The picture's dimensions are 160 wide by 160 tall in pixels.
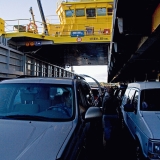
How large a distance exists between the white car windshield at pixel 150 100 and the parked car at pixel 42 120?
2.37 metres

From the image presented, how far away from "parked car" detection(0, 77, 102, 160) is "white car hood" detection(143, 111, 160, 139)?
1219 mm

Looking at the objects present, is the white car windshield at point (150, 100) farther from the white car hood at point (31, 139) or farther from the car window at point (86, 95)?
the white car hood at point (31, 139)

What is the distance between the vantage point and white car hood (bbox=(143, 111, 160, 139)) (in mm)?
4503

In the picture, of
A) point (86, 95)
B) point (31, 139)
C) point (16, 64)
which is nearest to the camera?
point (31, 139)

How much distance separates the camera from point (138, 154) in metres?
5.32

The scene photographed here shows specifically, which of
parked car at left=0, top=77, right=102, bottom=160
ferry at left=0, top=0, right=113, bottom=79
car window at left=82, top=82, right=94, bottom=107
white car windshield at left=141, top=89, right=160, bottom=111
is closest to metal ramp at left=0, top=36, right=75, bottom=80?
ferry at left=0, top=0, right=113, bottom=79

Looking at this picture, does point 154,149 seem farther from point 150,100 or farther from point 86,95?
point 150,100

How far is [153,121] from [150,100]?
1418 mm

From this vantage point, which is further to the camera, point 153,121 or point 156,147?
point 153,121

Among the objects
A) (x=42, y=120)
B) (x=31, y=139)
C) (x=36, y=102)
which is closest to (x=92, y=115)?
(x=42, y=120)

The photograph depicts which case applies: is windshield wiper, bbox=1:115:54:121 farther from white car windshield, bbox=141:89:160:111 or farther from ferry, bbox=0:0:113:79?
ferry, bbox=0:0:113:79

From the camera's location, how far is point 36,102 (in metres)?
4.04

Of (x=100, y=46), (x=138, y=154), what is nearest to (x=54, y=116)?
(x=138, y=154)

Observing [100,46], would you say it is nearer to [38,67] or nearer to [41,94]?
[38,67]
